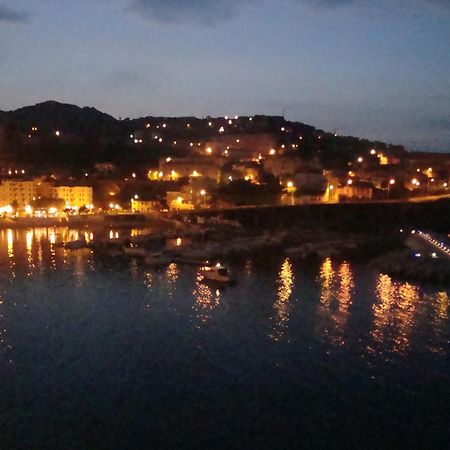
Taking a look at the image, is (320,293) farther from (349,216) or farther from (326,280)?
(349,216)

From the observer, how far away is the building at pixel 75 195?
2006 cm

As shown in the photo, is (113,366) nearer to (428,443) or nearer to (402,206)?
(428,443)

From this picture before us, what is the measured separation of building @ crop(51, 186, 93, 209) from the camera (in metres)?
20.1

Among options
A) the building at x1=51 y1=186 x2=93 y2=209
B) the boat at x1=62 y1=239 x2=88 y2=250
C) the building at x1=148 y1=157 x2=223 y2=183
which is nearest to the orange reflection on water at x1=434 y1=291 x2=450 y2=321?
the boat at x1=62 y1=239 x2=88 y2=250

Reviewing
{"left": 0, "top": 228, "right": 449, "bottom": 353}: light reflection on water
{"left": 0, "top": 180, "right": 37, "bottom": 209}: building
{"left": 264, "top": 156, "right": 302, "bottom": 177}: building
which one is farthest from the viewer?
{"left": 264, "top": 156, "right": 302, "bottom": 177}: building

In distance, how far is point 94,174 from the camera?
901 inches

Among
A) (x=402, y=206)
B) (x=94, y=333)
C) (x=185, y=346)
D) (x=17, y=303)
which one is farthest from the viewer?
(x=402, y=206)

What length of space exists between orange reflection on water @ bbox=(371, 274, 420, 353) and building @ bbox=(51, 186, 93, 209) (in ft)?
41.0

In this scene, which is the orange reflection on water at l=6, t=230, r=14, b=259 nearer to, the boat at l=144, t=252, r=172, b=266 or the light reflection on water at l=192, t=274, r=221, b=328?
the boat at l=144, t=252, r=172, b=266

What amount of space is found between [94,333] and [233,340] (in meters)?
1.66

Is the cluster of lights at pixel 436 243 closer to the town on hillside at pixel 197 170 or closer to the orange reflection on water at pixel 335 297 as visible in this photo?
A: the orange reflection on water at pixel 335 297

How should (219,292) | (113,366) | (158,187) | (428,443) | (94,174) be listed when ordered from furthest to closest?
(94,174) → (158,187) → (219,292) → (113,366) → (428,443)

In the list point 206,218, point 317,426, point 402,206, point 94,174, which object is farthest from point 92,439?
point 94,174

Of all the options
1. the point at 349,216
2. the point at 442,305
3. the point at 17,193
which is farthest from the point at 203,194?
the point at 442,305
